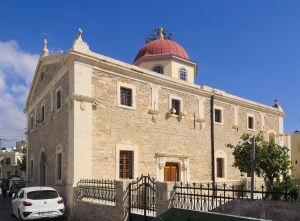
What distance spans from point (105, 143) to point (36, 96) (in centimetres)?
927

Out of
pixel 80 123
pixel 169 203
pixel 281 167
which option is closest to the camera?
pixel 169 203

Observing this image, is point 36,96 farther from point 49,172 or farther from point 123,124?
point 123,124

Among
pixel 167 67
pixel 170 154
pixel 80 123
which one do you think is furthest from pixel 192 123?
pixel 80 123

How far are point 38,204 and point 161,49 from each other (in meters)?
13.7

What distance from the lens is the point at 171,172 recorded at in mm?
16000

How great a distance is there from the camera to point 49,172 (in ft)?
51.9

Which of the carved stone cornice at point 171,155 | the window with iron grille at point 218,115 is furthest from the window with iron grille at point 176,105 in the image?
the window with iron grille at point 218,115

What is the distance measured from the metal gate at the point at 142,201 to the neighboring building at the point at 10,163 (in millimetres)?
53638

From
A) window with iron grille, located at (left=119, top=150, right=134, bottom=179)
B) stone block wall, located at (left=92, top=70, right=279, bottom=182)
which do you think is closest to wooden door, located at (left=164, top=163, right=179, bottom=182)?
stone block wall, located at (left=92, top=70, right=279, bottom=182)

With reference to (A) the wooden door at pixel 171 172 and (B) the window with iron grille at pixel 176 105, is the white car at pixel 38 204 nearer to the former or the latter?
(A) the wooden door at pixel 171 172

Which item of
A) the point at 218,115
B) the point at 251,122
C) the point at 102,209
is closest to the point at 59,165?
the point at 102,209

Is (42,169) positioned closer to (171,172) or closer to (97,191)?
(171,172)

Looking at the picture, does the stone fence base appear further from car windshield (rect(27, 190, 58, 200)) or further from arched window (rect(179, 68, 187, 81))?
arched window (rect(179, 68, 187, 81))

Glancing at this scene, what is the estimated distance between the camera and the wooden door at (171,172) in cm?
1577
